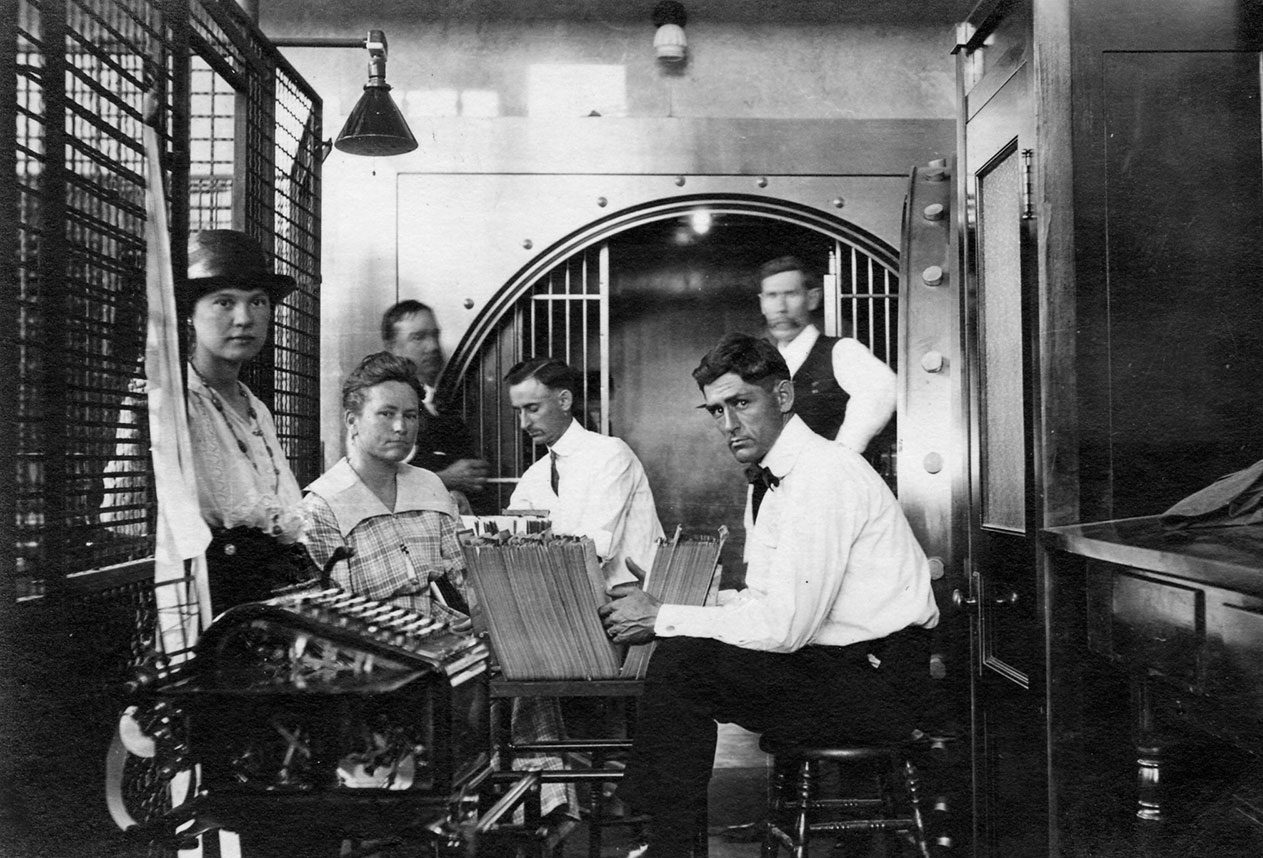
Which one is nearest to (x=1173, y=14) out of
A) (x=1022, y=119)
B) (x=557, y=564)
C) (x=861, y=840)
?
(x=1022, y=119)

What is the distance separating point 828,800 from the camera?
237cm

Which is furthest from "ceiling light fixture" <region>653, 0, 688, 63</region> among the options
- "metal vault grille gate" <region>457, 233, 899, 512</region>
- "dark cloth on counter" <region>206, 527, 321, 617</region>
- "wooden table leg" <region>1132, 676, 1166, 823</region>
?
"wooden table leg" <region>1132, 676, 1166, 823</region>

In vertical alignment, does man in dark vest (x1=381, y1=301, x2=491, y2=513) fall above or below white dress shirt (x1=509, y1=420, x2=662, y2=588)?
above

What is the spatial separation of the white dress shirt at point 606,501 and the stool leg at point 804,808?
1.59m

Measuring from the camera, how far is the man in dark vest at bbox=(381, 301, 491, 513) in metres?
4.49

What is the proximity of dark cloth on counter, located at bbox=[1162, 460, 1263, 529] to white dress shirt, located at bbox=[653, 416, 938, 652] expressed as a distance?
0.66 metres

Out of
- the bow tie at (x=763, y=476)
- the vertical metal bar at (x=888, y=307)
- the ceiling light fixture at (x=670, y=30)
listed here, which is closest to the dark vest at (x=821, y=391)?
the vertical metal bar at (x=888, y=307)

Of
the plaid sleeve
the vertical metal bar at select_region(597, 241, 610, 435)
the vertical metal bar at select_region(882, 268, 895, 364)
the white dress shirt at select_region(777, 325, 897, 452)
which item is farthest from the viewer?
the vertical metal bar at select_region(882, 268, 895, 364)

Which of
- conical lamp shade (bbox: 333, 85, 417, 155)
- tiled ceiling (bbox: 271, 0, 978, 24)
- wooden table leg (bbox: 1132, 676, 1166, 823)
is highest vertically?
tiled ceiling (bbox: 271, 0, 978, 24)

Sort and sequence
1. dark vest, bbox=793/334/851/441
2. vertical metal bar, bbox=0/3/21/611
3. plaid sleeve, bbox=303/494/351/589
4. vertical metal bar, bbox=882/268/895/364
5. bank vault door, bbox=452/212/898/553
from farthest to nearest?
bank vault door, bbox=452/212/898/553
vertical metal bar, bbox=882/268/895/364
dark vest, bbox=793/334/851/441
plaid sleeve, bbox=303/494/351/589
vertical metal bar, bbox=0/3/21/611

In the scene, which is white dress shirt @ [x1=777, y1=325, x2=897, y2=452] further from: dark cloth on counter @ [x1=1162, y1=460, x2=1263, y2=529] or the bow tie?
dark cloth on counter @ [x1=1162, y1=460, x2=1263, y2=529]

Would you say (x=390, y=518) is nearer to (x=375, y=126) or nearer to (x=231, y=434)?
(x=231, y=434)

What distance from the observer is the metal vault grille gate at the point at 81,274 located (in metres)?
2.02

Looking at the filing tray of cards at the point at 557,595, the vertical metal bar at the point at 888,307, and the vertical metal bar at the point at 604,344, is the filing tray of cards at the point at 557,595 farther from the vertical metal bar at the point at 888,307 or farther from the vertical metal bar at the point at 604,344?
the vertical metal bar at the point at 888,307
